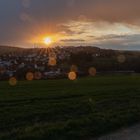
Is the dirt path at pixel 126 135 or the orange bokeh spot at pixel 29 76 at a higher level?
the dirt path at pixel 126 135

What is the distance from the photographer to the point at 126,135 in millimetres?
13242

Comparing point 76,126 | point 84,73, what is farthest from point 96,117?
point 84,73

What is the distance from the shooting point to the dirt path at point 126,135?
1274 cm

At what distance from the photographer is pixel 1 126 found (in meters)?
15.4

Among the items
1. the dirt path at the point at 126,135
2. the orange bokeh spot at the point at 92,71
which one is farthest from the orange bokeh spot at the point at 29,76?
the dirt path at the point at 126,135

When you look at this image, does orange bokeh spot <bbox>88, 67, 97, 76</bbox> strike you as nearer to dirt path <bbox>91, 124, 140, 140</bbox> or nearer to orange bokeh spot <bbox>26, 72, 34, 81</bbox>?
orange bokeh spot <bbox>26, 72, 34, 81</bbox>

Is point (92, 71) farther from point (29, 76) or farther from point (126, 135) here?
point (126, 135)

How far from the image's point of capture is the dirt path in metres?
12.7

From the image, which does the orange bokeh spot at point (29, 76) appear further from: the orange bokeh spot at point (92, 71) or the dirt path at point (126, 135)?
the dirt path at point (126, 135)

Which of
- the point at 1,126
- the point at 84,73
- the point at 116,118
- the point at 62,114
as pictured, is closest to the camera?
the point at 1,126

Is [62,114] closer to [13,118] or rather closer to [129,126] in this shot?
[13,118]

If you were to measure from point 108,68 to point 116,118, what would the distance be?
10691 cm

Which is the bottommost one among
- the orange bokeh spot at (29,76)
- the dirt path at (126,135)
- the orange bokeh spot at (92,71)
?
the orange bokeh spot at (92,71)

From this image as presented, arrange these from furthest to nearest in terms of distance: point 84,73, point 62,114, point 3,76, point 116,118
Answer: point 84,73 → point 3,76 → point 62,114 → point 116,118
